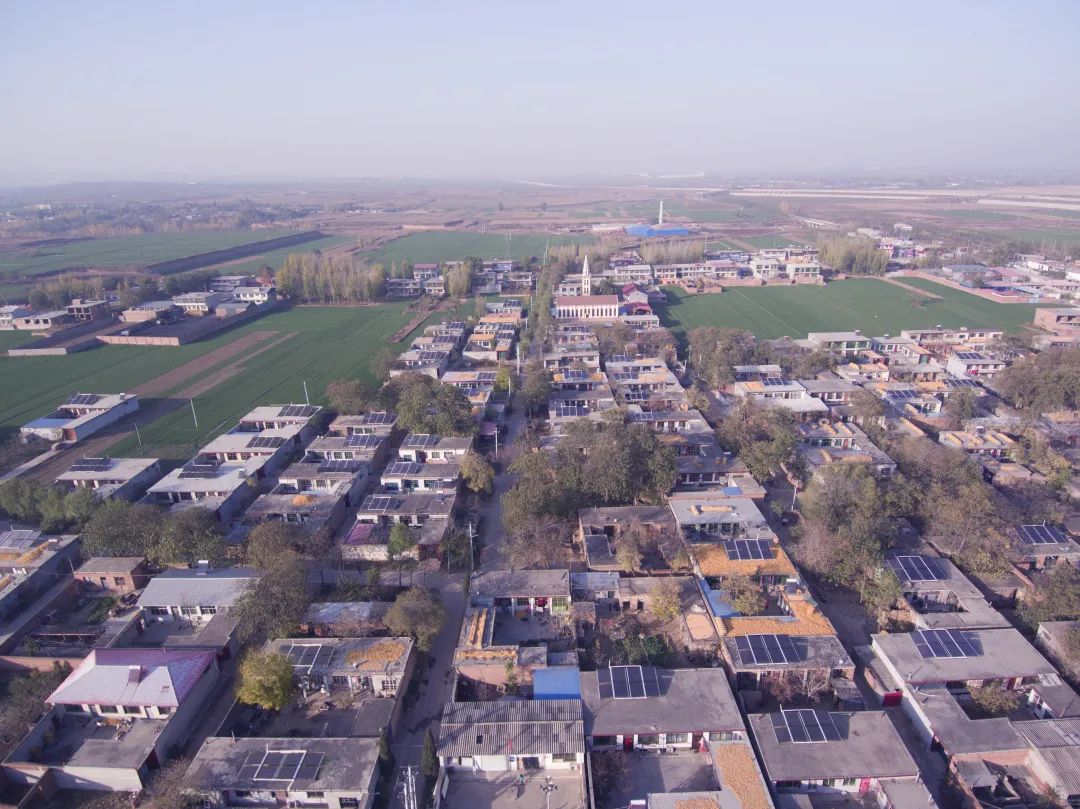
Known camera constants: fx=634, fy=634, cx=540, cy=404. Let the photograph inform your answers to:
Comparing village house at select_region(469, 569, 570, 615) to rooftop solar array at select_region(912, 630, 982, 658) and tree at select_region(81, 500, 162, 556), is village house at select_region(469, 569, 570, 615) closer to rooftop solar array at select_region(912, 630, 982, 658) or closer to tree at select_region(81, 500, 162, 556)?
rooftop solar array at select_region(912, 630, 982, 658)

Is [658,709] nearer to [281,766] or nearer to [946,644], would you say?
[946,644]

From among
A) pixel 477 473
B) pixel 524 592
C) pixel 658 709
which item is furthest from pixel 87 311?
pixel 658 709

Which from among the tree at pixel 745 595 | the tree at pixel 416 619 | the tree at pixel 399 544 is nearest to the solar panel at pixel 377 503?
the tree at pixel 399 544

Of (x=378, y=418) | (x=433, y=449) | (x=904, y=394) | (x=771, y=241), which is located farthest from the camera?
(x=771, y=241)

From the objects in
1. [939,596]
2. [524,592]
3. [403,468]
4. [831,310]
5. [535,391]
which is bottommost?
[939,596]

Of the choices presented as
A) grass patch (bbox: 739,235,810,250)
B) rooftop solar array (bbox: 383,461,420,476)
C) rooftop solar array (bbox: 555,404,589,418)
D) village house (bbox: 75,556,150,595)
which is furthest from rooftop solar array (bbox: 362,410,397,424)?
grass patch (bbox: 739,235,810,250)

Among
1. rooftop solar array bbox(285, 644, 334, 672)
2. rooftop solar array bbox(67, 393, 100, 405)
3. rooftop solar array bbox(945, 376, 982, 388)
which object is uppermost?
rooftop solar array bbox(67, 393, 100, 405)

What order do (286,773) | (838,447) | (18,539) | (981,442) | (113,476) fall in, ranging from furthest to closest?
(838,447) < (981,442) < (113,476) < (18,539) < (286,773)
